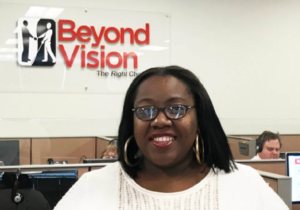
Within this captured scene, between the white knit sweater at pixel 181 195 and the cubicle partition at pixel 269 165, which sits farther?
the cubicle partition at pixel 269 165

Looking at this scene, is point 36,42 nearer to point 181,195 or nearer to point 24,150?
point 24,150

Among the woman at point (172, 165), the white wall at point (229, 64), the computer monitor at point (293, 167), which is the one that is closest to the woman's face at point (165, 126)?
the woman at point (172, 165)

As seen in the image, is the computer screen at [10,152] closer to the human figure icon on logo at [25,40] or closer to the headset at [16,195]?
the human figure icon on logo at [25,40]

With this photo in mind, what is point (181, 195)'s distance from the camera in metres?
1.11

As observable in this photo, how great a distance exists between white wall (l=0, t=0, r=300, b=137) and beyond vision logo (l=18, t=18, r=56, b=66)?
0.27 metres

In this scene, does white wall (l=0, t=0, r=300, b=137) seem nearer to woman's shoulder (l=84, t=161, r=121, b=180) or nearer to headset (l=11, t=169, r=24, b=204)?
headset (l=11, t=169, r=24, b=204)

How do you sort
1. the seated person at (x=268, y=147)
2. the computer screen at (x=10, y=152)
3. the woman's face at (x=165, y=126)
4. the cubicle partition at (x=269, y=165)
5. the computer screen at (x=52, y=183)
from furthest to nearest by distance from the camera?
1. the computer screen at (x=10, y=152)
2. the seated person at (x=268, y=147)
3. the cubicle partition at (x=269, y=165)
4. the computer screen at (x=52, y=183)
5. the woman's face at (x=165, y=126)

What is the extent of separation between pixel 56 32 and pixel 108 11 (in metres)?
0.71

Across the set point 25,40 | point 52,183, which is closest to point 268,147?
point 52,183

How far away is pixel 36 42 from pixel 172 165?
14.1 ft

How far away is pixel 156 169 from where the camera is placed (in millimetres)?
1157

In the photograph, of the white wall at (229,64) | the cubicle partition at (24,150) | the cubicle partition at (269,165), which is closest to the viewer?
the cubicle partition at (269,165)

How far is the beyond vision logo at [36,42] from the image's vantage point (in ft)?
16.6

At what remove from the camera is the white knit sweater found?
3.60ft
